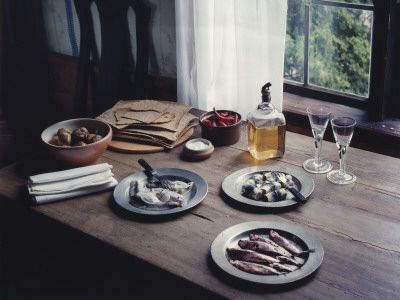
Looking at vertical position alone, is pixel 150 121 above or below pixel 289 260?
above

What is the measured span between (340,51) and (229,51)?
19.5 inches

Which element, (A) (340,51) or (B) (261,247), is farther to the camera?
(A) (340,51)

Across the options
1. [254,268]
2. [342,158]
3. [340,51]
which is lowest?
[254,268]

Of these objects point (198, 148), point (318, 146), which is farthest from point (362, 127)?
point (198, 148)

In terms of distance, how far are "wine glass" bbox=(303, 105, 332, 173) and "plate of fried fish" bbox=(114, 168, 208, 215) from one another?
1.18 feet

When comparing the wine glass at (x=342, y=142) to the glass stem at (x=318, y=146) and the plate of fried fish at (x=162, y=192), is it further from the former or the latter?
the plate of fried fish at (x=162, y=192)

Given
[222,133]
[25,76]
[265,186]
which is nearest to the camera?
[265,186]

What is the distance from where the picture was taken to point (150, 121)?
1860 mm

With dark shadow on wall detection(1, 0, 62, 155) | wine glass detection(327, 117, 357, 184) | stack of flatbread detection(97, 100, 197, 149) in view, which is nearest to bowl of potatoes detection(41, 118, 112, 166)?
stack of flatbread detection(97, 100, 197, 149)

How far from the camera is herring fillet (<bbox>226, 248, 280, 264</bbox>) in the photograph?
1.17m

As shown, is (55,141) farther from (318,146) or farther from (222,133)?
(318,146)

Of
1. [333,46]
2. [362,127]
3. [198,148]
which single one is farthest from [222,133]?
[333,46]

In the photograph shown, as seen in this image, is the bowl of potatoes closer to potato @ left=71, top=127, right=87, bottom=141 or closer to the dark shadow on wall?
potato @ left=71, top=127, right=87, bottom=141

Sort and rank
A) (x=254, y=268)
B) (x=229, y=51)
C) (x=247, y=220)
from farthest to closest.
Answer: (x=229, y=51)
(x=247, y=220)
(x=254, y=268)
